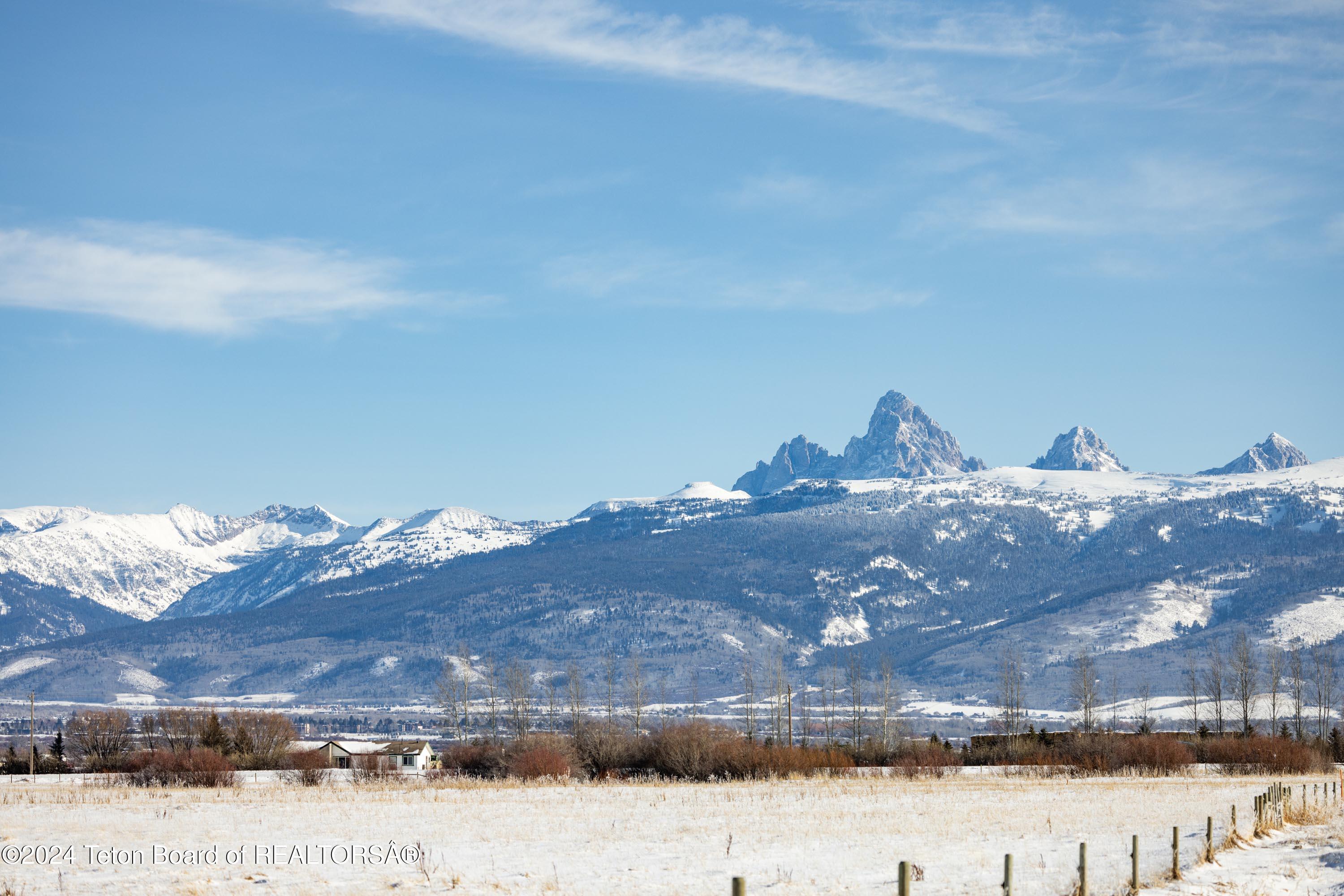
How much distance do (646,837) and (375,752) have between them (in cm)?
9682

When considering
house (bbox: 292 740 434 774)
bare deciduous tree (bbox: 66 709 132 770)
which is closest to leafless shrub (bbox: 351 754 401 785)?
house (bbox: 292 740 434 774)

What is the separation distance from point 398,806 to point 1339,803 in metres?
36.3

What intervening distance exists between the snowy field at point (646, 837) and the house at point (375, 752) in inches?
2370

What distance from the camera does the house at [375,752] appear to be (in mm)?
124250

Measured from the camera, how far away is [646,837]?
4041 centimetres

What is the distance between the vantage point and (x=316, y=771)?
241 feet

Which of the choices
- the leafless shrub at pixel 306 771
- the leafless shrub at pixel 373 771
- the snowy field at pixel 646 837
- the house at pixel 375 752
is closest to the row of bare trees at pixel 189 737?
the leafless shrub at pixel 306 771

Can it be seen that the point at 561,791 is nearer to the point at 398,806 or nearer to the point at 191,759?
the point at 398,806

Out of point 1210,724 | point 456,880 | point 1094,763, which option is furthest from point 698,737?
point 1210,724

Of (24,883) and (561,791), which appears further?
(561,791)

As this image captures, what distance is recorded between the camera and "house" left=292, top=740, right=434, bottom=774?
408 feet

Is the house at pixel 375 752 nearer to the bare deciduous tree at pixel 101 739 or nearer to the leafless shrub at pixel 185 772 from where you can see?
the bare deciduous tree at pixel 101 739

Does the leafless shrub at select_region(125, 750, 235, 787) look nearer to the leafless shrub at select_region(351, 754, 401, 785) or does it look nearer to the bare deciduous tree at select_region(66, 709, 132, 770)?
the leafless shrub at select_region(351, 754, 401, 785)

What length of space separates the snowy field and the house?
60205 millimetres
